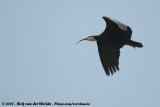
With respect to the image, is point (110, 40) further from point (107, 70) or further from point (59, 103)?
point (59, 103)

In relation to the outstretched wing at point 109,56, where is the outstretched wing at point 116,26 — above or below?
above

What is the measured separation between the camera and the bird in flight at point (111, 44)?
16.4 meters

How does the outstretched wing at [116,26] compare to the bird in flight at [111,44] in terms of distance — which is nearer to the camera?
the outstretched wing at [116,26]

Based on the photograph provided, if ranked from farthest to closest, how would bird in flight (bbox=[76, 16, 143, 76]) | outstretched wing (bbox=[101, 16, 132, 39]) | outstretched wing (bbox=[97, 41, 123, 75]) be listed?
outstretched wing (bbox=[97, 41, 123, 75])
bird in flight (bbox=[76, 16, 143, 76])
outstretched wing (bbox=[101, 16, 132, 39])

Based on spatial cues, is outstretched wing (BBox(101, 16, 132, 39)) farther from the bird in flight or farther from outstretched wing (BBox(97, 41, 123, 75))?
outstretched wing (BBox(97, 41, 123, 75))

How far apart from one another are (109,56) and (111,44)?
47 centimetres

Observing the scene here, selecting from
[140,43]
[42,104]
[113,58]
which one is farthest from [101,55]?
[42,104]

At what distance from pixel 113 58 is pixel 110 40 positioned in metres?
0.70

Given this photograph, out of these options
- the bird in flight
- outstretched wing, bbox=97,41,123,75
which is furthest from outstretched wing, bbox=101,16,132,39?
outstretched wing, bbox=97,41,123,75

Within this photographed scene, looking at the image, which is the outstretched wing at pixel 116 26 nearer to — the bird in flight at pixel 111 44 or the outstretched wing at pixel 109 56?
the bird in flight at pixel 111 44

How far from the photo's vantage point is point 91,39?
18000 mm

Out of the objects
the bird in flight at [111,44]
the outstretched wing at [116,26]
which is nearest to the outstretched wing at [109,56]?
the bird in flight at [111,44]

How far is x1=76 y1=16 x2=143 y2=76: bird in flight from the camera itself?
1645cm

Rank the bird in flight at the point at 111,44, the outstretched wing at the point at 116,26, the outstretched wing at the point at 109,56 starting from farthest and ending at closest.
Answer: the outstretched wing at the point at 109,56 < the bird in flight at the point at 111,44 < the outstretched wing at the point at 116,26
